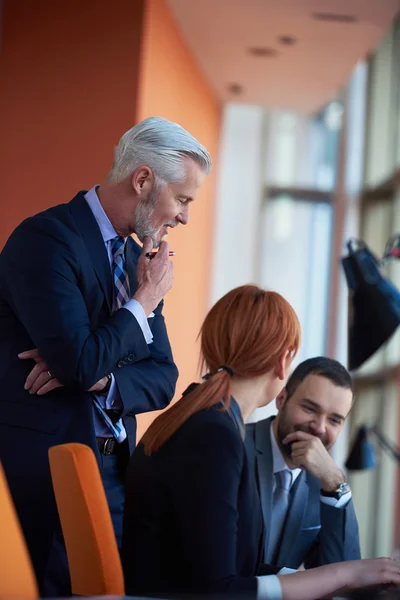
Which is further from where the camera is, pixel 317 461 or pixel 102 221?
pixel 317 461

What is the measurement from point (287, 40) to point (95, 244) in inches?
179

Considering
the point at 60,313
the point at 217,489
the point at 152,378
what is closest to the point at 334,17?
the point at 152,378

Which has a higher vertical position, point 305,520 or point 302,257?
point 302,257

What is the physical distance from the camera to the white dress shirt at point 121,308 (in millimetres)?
2291

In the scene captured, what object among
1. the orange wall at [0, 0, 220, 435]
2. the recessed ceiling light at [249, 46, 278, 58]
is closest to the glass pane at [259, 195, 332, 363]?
the recessed ceiling light at [249, 46, 278, 58]

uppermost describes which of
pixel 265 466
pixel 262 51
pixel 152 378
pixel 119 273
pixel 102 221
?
pixel 262 51

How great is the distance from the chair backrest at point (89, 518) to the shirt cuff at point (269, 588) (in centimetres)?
25

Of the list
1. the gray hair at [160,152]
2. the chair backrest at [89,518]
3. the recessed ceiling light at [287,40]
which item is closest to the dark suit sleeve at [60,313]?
the gray hair at [160,152]

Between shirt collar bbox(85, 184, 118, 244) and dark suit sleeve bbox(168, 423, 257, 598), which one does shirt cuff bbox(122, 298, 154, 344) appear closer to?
shirt collar bbox(85, 184, 118, 244)

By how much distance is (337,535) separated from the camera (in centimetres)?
255

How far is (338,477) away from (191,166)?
0.88 m

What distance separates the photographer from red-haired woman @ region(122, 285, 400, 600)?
1.80 metres

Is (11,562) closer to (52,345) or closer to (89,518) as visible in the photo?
(89,518)

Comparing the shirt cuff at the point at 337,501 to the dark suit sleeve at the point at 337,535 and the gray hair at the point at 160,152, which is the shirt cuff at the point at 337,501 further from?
the gray hair at the point at 160,152
